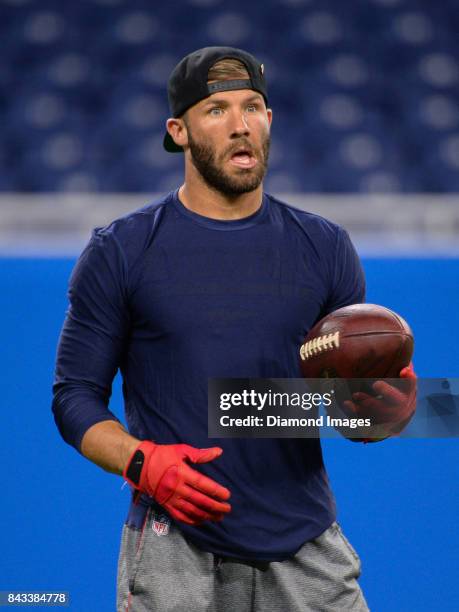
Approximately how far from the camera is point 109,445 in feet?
4.79

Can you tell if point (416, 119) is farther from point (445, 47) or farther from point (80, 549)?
point (80, 549)

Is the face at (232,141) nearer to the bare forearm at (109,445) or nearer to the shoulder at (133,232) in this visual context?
the shoulder at (133,232)

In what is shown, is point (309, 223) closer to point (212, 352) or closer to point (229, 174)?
point (229, 174)

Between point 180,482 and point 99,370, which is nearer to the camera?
point 180,482

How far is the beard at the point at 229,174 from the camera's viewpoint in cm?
160

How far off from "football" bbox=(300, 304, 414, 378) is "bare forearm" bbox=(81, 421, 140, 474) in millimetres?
279

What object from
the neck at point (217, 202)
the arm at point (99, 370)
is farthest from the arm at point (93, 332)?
the neck at point (217, 202)

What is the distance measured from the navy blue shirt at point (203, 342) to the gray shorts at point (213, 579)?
1.0 inches

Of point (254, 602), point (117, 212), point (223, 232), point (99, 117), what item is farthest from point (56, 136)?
point (254, 602)

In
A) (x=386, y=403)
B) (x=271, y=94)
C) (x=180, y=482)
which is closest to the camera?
(x=180, y=482)

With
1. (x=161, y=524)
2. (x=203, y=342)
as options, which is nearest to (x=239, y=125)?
(x=203, y=342)

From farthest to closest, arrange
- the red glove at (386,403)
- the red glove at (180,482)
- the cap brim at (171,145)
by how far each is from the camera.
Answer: the cap brim at (171,145) < the red glove at (386,403) < the red glove at (180,482)

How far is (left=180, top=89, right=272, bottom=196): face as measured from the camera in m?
1.59

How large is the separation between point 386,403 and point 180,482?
325mm
